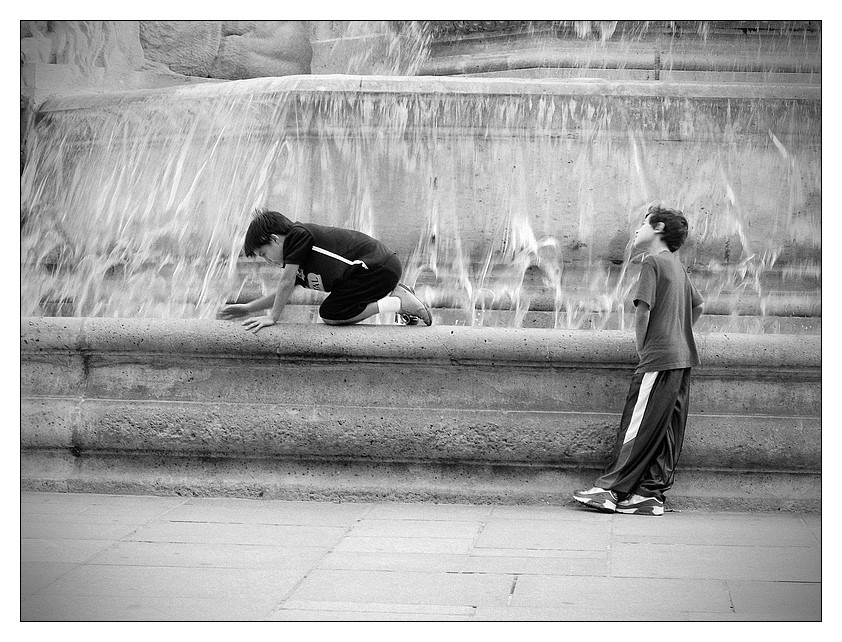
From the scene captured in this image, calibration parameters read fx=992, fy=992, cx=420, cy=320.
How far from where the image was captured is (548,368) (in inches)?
178

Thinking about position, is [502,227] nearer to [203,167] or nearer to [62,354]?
[203,167]

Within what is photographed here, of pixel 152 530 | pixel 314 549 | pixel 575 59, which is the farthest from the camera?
pixel 575 59

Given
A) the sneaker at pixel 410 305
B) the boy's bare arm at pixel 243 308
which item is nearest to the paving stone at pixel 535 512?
the sneaker at pixel 410 305

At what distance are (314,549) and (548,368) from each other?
1.46 metres

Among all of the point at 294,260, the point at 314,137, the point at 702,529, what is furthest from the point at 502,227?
the point at 702,529

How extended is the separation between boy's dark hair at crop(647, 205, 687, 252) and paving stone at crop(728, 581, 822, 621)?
1646mm

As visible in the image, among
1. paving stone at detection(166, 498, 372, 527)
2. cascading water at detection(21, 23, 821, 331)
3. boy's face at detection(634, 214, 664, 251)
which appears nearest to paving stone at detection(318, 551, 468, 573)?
paving stone at detection(166, 498, 372, 527)

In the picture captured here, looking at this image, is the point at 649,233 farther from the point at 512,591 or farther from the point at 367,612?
the point at 367,612

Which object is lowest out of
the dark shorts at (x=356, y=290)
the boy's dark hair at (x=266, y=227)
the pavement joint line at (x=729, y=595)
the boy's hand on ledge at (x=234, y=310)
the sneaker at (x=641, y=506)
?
the pavement joint line at (x=729, y=595)

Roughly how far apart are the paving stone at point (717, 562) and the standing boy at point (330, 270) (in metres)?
1.65

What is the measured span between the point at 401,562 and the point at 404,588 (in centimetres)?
32

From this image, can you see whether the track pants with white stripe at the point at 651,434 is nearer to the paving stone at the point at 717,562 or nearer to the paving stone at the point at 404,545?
the paving stone at the point at 717,562

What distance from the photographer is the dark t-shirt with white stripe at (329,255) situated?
455 cm

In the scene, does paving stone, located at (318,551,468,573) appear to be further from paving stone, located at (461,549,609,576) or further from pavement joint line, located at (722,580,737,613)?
pavement joint line, located at (722,580,737,613)
